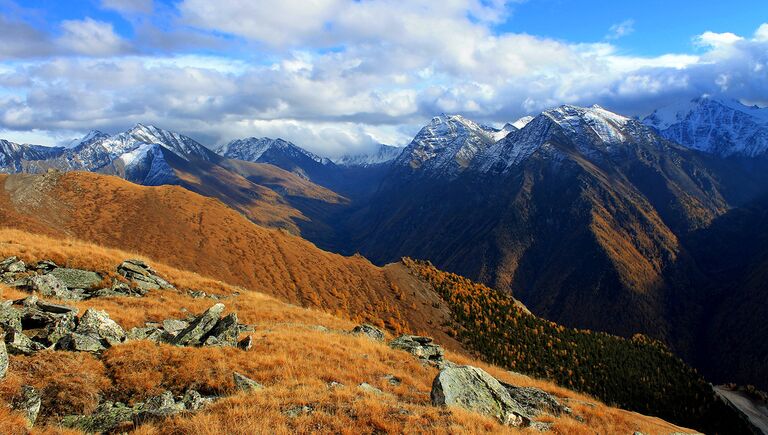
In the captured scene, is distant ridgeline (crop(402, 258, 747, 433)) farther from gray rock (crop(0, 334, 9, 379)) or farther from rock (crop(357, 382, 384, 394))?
gray rock (crop(0, 334, 9, 379))

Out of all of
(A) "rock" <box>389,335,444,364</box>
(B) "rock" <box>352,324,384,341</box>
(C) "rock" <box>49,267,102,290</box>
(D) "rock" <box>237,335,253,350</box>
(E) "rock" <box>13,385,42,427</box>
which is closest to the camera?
(E) "rock" <box>13,385,42,427</box>

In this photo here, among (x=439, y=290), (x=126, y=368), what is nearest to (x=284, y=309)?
(x=126, y=368)

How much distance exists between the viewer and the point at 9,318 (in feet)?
59.3

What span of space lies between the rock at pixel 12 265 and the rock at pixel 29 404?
23.7 metres

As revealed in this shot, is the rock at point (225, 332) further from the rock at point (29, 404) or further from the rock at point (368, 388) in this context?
the rock at point (29, 404)

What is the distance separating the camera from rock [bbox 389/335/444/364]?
3111 cm

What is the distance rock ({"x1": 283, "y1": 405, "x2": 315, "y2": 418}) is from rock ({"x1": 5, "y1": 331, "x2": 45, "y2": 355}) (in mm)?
10185

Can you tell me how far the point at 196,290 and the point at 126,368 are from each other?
25.4m

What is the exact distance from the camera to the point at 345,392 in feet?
56.1

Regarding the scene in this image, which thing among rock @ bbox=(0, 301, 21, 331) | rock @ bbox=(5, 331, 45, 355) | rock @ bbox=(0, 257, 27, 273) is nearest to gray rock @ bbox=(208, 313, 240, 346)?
rock @ bbox=(5, 331, 45, 355)

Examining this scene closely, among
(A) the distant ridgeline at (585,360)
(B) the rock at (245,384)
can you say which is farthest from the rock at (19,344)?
(A) the distant ridgeline at (585,360)

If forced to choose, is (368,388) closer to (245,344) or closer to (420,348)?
(245,344)

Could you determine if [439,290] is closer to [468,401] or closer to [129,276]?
[129,276]

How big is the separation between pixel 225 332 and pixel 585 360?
300 feet
